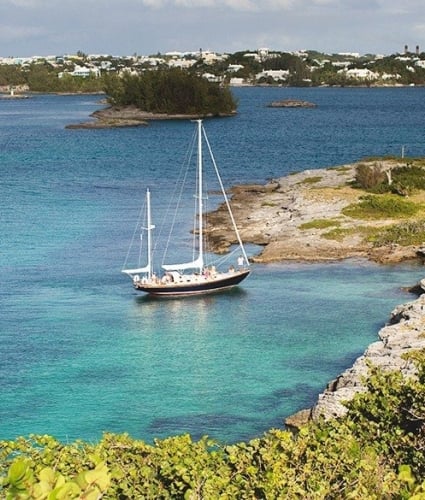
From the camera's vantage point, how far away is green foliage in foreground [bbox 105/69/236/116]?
150 meters

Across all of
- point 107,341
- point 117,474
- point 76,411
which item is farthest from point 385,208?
point 117,474

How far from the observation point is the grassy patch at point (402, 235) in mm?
45188

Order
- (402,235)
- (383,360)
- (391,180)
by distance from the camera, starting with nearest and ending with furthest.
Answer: (383,360)
(402,235)
(391,180)

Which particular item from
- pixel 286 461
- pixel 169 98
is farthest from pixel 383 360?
pixel 169 98

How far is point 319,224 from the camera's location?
159 ft

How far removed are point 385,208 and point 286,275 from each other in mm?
12622

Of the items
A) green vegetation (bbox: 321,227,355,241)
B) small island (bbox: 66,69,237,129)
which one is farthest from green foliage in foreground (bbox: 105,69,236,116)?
green vegetation (bbox: 321,227,355,241)

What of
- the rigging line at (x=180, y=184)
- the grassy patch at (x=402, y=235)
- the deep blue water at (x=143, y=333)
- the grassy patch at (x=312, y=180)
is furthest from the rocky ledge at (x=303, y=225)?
the rigging line at (x=180, y=184)

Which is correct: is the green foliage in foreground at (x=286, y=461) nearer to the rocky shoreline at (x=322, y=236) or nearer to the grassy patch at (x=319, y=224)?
the rocky shoreline at (x=322, y=236)

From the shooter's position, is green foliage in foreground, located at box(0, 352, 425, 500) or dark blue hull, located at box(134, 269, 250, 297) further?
dark blue hull, located at box(134, 269, 250, 297)

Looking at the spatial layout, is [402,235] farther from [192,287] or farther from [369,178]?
[369,178]

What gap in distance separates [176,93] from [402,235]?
356ft

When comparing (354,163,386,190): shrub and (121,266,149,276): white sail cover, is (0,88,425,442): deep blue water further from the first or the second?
(354,163,386,190): shrub

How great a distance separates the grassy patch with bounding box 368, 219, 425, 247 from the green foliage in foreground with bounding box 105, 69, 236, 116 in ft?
347
